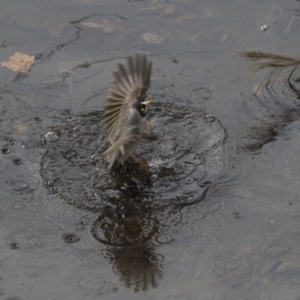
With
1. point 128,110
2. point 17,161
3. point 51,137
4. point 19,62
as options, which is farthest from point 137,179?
point 19,62

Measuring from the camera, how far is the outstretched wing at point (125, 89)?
545cm

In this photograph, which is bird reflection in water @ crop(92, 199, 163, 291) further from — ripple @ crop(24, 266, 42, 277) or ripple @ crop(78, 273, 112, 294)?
ripple @ crop(24, 266, 42, 277)

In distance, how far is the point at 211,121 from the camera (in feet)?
20.5

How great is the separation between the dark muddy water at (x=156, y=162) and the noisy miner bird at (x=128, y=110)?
0.89 feet

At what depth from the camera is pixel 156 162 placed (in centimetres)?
596

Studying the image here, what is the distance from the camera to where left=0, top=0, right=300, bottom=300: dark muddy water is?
511 centimetres

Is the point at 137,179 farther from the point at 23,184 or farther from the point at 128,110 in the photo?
the point at 23,184

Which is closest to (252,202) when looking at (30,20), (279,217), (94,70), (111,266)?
(279,217)

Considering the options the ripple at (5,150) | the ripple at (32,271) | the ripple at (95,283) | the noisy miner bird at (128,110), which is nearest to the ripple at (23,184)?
the ripple at (5,150)

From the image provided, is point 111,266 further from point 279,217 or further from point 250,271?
point 279,217

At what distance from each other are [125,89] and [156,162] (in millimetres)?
727

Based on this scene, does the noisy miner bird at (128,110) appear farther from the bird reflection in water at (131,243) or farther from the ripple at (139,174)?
the bird reflection in water at (131,243)

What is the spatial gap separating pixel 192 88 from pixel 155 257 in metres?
2.02

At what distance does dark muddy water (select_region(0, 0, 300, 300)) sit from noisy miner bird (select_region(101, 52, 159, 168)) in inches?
10.6
